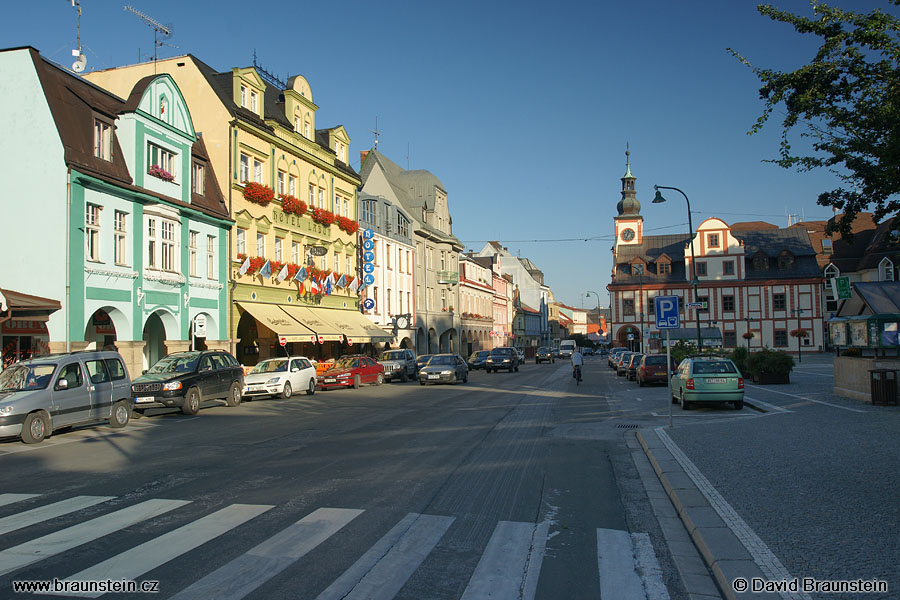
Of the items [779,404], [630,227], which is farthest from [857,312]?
[630,227]

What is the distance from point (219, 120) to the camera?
105 ft

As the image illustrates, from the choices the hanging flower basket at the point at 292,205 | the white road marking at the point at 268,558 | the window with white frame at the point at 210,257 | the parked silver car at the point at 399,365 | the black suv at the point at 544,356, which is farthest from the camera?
the black suv at the point at 544,356

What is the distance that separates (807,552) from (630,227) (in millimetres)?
82900

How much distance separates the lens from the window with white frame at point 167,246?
26.8 meters

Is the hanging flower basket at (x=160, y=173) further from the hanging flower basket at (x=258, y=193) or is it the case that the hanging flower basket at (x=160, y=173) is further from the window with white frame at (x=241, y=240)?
the window with white frame at (x=241, y=240)

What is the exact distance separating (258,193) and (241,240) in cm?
234

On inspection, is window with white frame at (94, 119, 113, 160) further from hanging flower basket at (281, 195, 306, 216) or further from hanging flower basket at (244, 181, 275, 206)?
hanging flower basket at (281, 195, 306, 216)

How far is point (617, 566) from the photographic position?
580cm

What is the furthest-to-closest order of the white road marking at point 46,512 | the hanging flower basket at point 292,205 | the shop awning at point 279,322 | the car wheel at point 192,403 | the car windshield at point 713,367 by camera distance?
1. the hanging flower basket at point 292,205
2. the shop awning at point 279,322
3. the car wheel at point 192,403
4. the car windshield at point 713,367
5. the white road marking at point 46,512

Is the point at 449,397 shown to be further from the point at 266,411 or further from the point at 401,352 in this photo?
the point at 401,352

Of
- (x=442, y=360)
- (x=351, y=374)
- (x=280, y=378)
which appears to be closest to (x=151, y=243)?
(x=280, y=378)

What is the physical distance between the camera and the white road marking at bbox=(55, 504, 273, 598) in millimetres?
5504

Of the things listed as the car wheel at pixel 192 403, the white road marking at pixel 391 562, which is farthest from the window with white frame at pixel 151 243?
the white road marking at pixel 391 562

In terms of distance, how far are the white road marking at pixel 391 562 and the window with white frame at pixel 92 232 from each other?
1939 centimetres
